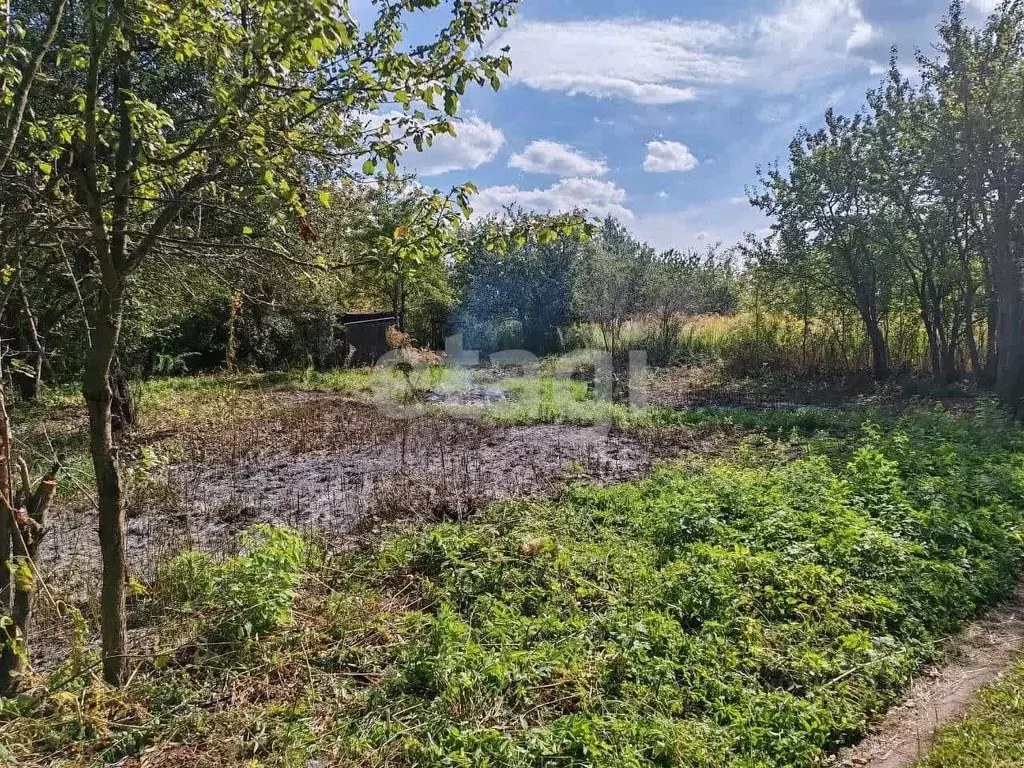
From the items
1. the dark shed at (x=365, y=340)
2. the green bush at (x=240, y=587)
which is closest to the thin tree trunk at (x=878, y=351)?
the dark shed at (x=365, y=340)

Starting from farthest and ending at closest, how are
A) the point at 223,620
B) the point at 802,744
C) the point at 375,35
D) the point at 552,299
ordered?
the point at 552,299, the point at 223,620, the point at 802,744, the point at 375,35

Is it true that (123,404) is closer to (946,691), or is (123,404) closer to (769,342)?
(946,691)

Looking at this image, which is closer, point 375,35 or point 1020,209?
point 375,35

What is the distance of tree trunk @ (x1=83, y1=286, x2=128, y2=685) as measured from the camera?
2146 millimetres

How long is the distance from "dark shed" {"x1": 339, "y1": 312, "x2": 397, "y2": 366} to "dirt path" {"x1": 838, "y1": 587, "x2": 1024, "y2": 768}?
1487 cm

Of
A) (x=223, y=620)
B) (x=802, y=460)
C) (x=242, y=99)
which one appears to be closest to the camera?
(x=242, y=99)

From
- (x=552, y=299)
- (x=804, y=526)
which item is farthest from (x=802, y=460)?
(x=552, y=299)

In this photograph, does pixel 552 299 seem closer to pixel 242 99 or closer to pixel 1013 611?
pixel 1013 611

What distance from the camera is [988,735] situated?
2443 mm

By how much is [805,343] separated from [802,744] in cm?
1286

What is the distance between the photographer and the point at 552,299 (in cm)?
1844

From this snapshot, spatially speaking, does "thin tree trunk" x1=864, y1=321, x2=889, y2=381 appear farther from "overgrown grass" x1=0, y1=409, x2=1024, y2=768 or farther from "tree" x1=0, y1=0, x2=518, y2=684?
"tree" x1=0, y1=0, x2=518, y2=684

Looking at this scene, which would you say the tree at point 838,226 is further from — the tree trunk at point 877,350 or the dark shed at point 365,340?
the dark shed at point 365,340

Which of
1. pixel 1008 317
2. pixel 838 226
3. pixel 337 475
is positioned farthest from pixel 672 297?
pixel 337 475
